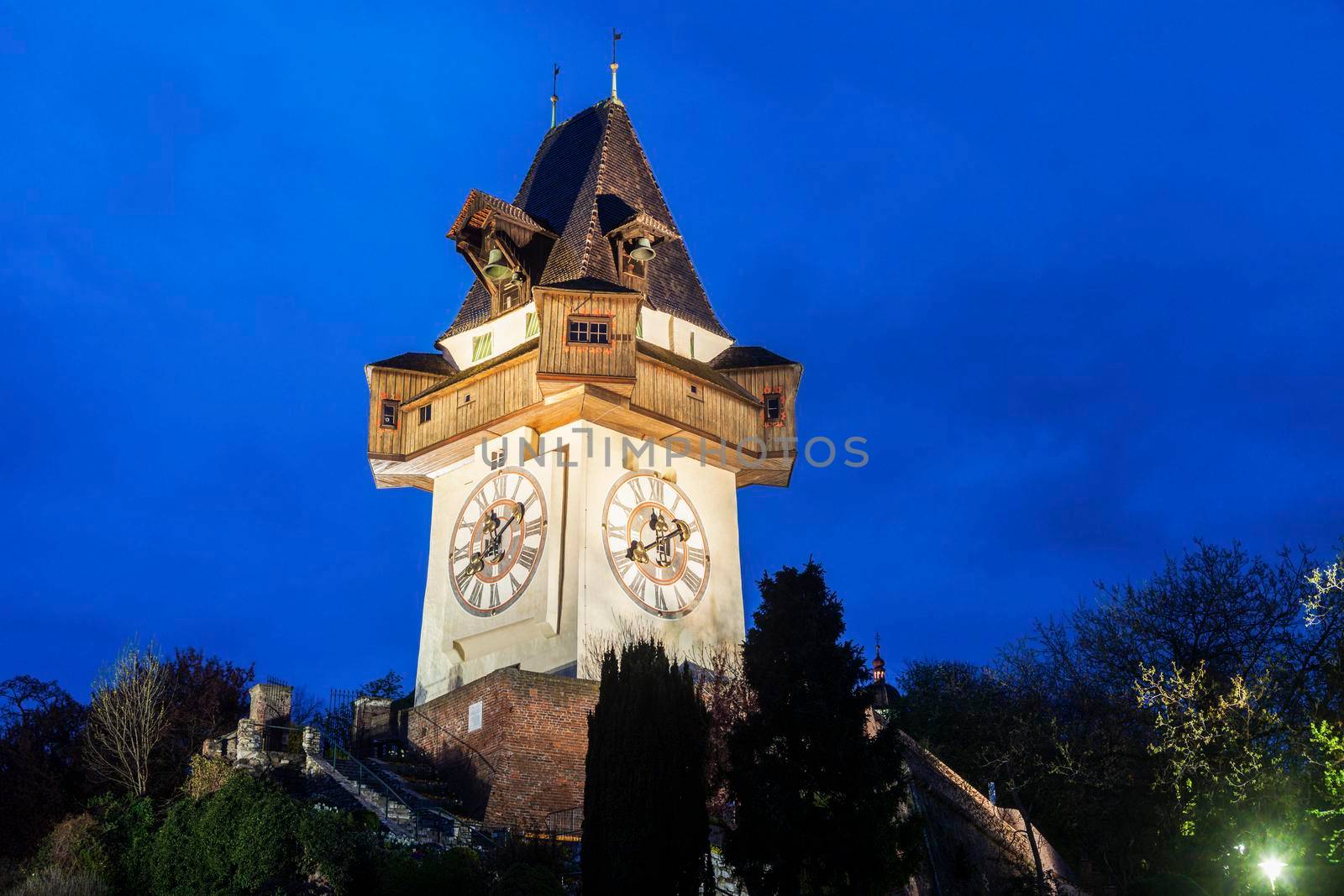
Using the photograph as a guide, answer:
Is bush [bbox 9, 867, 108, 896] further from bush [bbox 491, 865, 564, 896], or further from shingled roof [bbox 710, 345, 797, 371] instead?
shingled roof [bbox 710, 345, 797, 371]

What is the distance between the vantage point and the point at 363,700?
104 ft

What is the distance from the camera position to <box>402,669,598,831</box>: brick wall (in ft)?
84.6

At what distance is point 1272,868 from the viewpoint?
21422 mm

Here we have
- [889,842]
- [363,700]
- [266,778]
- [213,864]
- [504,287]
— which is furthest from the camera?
[504,287]

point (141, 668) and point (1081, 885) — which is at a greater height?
point (141, 668)

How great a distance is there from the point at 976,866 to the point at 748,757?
512 inches

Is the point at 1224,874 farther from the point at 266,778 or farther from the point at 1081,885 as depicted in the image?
the point at 266,778

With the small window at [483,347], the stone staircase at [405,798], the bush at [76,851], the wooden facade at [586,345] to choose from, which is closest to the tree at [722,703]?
the stone staircase at [405,798]

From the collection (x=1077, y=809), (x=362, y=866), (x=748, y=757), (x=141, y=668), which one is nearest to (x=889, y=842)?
(x=748, y=757)

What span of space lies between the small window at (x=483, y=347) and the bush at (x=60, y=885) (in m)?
15.2

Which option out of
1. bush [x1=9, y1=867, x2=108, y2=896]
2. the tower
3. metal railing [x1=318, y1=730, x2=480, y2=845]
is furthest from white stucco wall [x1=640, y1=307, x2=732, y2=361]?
bush [x1=9, y1=867, x2=108, y2=896]

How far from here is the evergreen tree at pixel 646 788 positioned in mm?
18891

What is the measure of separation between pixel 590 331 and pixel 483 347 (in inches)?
163

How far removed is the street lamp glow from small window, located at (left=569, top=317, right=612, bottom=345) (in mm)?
15838
